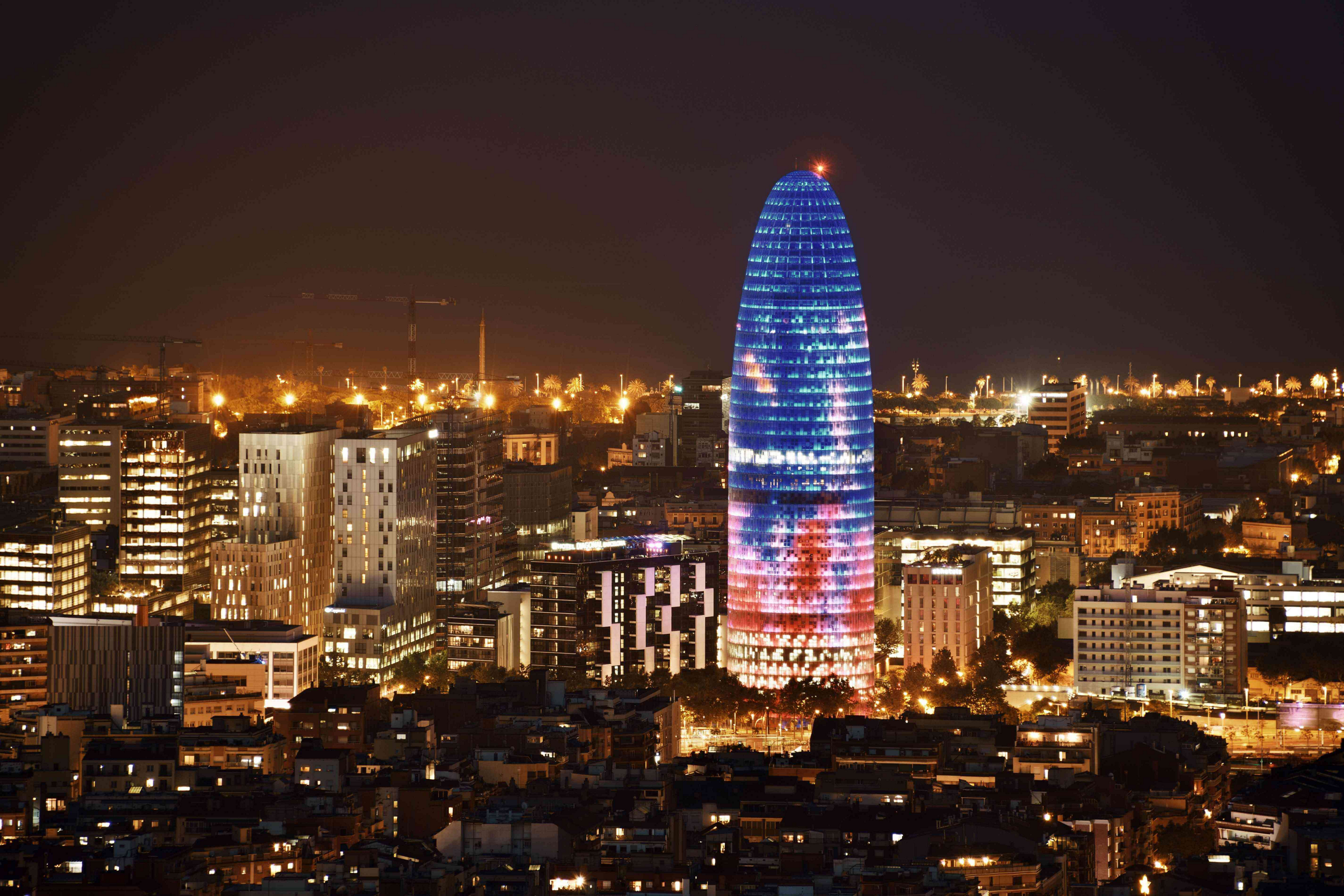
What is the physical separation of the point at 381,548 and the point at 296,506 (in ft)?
8.98

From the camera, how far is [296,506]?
10688 centimetres

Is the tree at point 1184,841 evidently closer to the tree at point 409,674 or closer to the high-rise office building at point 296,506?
the tree at point 409,674

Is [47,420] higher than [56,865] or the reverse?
higher

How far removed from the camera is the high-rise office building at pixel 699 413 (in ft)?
561

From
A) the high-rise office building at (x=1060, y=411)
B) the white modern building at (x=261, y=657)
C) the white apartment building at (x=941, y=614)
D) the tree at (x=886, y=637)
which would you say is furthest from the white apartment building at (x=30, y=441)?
the high-rise office building at (x=1060, y=411)

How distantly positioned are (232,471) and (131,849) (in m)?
55.8

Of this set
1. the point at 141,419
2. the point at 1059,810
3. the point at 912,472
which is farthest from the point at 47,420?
the point at 1059,810

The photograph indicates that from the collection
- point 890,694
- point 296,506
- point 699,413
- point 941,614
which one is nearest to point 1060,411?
point 699,413

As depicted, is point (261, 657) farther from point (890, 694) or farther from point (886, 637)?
point (886, 637)

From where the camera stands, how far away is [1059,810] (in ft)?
249

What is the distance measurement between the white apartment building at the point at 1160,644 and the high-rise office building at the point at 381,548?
62.5 ft

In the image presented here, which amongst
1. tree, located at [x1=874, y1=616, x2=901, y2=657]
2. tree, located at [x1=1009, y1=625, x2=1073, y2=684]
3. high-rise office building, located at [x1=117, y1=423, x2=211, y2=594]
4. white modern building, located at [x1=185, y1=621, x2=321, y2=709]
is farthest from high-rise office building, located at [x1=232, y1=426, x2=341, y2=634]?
tree, located at [x1=1009, y1=625, x2=1073, y2=684]

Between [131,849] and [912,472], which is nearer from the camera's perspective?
[131,849]

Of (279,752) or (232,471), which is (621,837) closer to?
(279,752)
